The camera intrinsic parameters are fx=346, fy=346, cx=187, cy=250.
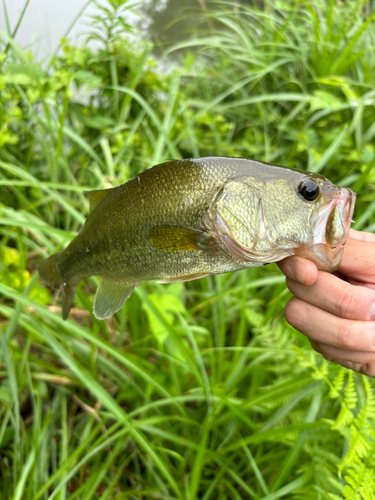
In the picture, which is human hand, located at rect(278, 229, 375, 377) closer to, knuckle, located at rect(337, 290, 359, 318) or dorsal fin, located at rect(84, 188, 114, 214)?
knuckle, located at rect(337, 290, 359, 318)

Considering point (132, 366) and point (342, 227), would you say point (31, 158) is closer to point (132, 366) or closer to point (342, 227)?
point (132, 366)

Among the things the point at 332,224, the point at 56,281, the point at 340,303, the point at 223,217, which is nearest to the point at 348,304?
the point at 340,303

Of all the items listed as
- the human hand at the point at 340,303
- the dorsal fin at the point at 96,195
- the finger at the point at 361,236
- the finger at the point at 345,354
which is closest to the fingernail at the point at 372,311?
the human hand at the point at 340,303

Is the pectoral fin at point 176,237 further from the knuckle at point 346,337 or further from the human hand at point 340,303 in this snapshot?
the knuckle at point 346,337

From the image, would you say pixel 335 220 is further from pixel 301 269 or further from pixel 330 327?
pixel 330 327

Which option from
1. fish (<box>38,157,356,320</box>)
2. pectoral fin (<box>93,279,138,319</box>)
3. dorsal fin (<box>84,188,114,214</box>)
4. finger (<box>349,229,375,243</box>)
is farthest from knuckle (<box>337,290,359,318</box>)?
dorsal fin (<box>84,188,114,214</box>)
